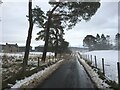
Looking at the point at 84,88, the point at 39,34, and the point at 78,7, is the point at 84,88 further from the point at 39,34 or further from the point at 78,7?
the point at 39,34

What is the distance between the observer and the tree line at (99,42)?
550 feet

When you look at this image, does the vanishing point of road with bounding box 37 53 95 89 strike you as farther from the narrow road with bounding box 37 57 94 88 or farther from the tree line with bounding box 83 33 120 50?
the tree line with bounding box 83 33 120 50

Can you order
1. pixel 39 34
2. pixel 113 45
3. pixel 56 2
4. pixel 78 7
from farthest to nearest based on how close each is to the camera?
pixel 113 45
pixel 39 34
pixel 56 2
pixel 78 7

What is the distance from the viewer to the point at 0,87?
35.5 ft

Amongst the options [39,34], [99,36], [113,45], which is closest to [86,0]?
[39,34]

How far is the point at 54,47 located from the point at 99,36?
13022cm

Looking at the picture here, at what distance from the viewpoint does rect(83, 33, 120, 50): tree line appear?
550 ft

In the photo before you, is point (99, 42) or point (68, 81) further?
point (99, 42)

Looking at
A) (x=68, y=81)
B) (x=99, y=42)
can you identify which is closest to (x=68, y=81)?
(x=68, y=81)

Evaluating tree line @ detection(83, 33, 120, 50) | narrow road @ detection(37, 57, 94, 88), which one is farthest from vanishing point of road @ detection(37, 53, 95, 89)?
tree line @ detection(83, 33, 120, 50)

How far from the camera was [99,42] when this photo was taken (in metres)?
183

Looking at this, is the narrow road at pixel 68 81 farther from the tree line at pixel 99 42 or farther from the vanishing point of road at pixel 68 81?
the tree line at pixel 99 42

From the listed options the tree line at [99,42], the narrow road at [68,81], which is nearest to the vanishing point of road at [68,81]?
the narrow road at [68,81]

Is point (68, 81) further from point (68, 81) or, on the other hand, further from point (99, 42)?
point (99, 42)
